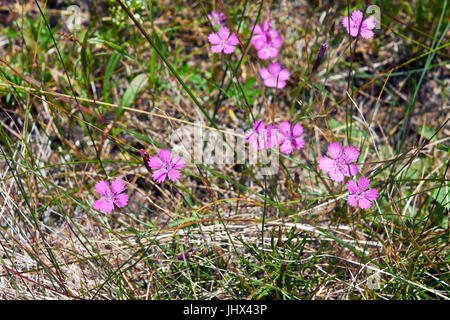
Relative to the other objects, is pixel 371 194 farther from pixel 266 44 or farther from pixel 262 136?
pixel 266 44

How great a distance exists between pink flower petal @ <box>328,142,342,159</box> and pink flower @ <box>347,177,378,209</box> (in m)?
0.13

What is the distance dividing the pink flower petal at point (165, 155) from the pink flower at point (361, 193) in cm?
64

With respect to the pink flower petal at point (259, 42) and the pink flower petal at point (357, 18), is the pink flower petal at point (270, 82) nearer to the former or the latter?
the pink flower petal at point (259, 42)

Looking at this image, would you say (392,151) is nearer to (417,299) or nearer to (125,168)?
(417,299)

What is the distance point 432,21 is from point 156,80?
1419mm

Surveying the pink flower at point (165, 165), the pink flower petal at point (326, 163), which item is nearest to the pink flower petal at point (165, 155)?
the pink flower at point (165, 165)

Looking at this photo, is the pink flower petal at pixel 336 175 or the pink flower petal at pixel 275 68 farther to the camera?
the pink flower petal at pixel 275 68

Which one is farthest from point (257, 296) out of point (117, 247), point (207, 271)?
point (117, 247)

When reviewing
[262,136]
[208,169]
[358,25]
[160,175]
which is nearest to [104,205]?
[160,175]

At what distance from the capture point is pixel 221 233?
1528mm

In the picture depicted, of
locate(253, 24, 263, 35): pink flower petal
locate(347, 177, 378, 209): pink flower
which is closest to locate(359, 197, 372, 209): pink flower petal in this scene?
locate(347, 177, 378, 209): pink flower

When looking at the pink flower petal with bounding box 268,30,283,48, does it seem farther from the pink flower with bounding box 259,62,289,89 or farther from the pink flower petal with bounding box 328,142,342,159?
the pink flower petal with bounding box 328,142,342,159

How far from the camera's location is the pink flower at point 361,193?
1354mm
